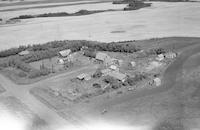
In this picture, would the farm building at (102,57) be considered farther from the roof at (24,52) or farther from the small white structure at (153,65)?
the roof at (24,52)

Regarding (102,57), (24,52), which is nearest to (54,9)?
(24,52)

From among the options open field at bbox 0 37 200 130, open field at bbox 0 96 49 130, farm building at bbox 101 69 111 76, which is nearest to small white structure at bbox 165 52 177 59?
open field at bbox 0 37 200 130

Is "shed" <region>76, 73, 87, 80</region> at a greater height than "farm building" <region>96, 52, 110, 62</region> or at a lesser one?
lesser

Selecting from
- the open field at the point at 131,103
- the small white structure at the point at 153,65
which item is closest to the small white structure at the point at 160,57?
the small white structure at the point at 153,65

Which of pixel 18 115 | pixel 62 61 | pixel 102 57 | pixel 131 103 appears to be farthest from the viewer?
pixel 62 61

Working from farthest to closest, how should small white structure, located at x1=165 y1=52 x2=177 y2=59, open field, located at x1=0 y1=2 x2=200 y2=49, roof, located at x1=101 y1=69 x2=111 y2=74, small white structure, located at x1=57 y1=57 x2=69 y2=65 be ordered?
open field, located at x1=0 y1=2 x2=200 y2=49, small white structure, located at x1=57 y1=57 x2=69 y2=65, small white structure, located at x1=165 y1=52 x2=177 y2=59, roof, located at x1=101 y1=69 x2=111 y2=74

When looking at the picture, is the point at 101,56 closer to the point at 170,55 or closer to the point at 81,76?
the point at 81,76

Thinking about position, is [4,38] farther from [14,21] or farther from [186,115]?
[186,115]

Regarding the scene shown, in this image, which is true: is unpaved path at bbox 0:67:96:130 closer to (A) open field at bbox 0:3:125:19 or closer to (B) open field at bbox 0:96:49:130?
(B) open field at bbox 0:96:49:130
